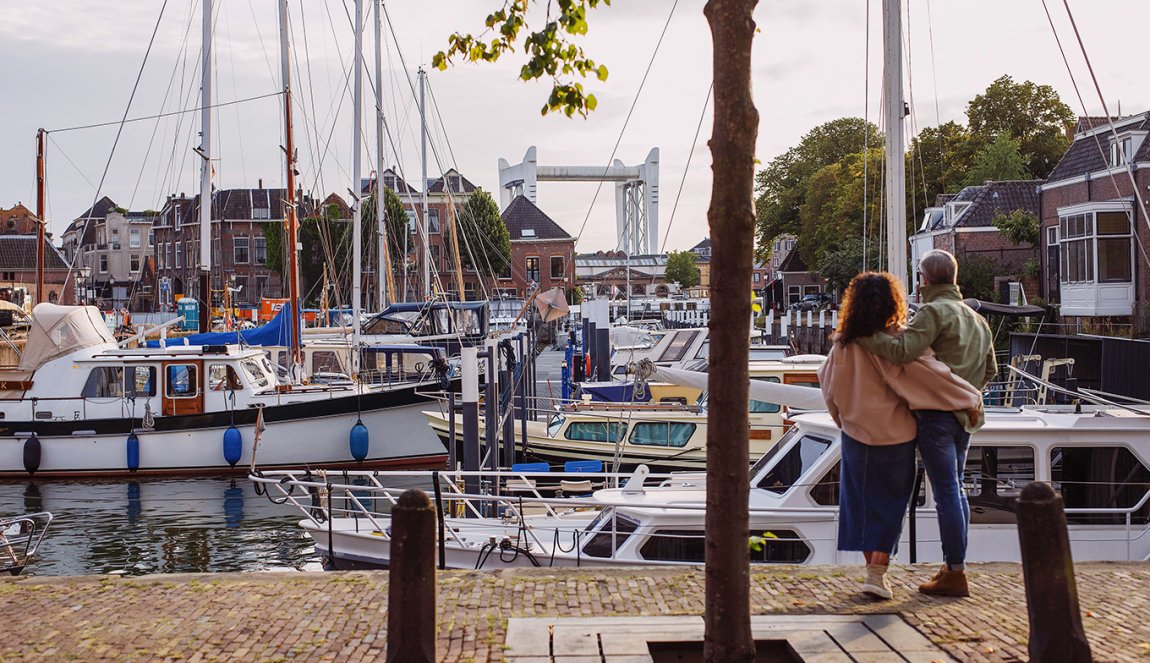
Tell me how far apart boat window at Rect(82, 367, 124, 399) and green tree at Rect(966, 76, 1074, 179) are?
52.6 m

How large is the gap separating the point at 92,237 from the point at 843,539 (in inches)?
4955

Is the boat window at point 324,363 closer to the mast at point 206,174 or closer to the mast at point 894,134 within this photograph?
the mast at point 206,174

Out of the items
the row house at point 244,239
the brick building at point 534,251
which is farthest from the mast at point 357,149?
the brick building at point 534,251

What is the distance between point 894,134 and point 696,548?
583cm

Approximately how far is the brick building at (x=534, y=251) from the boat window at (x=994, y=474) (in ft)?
288

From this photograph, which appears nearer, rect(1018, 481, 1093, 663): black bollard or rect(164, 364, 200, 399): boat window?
rect(1018, 481, 1093, 663): black bollard

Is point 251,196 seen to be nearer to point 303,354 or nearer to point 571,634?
point 303,354

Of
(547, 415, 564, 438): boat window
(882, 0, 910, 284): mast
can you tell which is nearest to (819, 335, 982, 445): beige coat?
(882, 0, 910, 284): mast

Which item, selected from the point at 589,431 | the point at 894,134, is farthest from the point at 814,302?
the point at 894,134

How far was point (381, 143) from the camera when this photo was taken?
40.8m

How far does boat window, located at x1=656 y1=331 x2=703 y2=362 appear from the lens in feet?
98.7

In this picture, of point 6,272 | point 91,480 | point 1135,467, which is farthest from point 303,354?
point 6,272

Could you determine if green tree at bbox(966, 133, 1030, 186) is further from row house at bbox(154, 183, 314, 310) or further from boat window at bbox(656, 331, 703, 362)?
row house at bbox(154, 183, 314, 310)

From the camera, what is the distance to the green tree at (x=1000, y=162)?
58.8 metres
